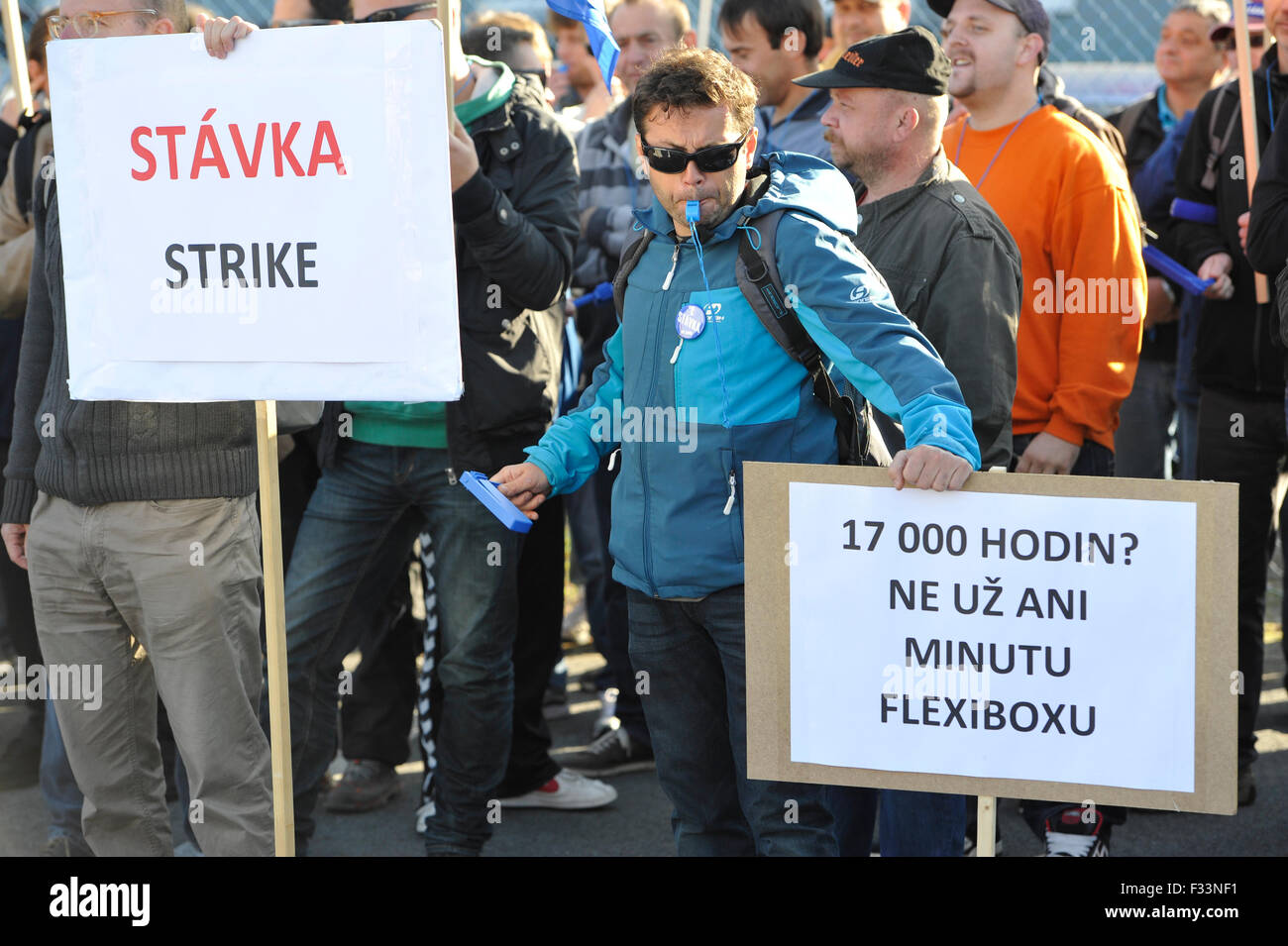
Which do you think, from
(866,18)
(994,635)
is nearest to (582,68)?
(866,18)

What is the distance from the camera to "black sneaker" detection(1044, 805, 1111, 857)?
362cm

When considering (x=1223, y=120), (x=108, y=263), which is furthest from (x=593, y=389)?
(x=1223, y=120)

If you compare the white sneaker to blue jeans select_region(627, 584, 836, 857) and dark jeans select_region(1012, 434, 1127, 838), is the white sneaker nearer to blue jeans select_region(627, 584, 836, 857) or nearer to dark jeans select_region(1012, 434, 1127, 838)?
dark jeans select_region(1012, 434, 1127, 838)

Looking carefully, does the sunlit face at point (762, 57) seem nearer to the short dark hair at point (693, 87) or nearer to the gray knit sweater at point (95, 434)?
the short dark hair at point (693, 87)

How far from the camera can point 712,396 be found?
8.96 ft

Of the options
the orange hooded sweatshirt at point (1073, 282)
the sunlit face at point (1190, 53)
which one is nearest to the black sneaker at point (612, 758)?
the orange hooded sweatshirt at point (1073, 282)

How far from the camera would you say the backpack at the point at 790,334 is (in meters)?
2.68

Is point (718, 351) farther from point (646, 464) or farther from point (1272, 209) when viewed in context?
point (1272, 209)

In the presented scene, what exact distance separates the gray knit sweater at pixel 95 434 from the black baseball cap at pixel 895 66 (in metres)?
1.54

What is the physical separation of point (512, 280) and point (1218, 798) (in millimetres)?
2013

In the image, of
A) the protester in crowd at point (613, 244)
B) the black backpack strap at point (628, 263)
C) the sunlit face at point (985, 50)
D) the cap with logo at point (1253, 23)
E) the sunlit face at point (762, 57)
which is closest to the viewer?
the black backpack strap at point (628, 263)

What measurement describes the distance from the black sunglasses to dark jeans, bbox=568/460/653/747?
68.4 inches

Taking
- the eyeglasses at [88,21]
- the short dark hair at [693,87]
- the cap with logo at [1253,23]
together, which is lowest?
the short dark hair at [693,87]
